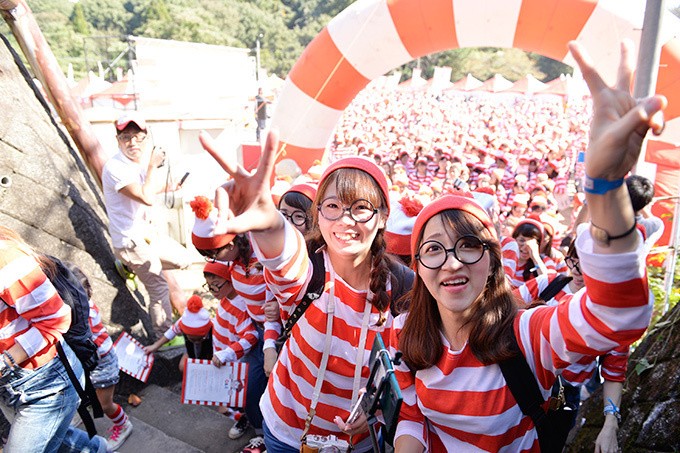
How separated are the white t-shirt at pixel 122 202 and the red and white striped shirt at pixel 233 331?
1211mm

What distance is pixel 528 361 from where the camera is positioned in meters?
1.19

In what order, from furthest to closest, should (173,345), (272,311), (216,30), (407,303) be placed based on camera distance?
(216,30) < (173,345) < (272,311) < (407,303)

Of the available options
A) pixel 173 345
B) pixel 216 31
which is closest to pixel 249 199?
pixel 173 345

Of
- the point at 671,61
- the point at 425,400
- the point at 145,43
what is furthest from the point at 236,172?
the point at 145,43

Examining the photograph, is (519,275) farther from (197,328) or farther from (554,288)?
(197,328)

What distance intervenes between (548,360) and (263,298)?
159cm

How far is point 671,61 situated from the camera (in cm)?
434

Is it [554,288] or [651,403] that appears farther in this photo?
[554,288]

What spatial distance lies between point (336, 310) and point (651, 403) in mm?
1372

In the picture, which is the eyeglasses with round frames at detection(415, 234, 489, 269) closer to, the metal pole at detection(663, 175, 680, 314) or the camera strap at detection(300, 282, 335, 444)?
the camera strap at detection(300, 282, 335, 444)

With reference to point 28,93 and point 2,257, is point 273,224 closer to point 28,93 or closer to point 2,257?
point 2,257

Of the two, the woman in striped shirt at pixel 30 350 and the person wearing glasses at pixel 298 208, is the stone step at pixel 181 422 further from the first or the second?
the person wearing glasses at pixel 298 208

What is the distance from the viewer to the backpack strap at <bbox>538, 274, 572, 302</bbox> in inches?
81.6

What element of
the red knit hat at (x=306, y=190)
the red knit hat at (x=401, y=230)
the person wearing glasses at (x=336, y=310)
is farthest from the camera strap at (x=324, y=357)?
the red knit hat at (x=401, y=230)
